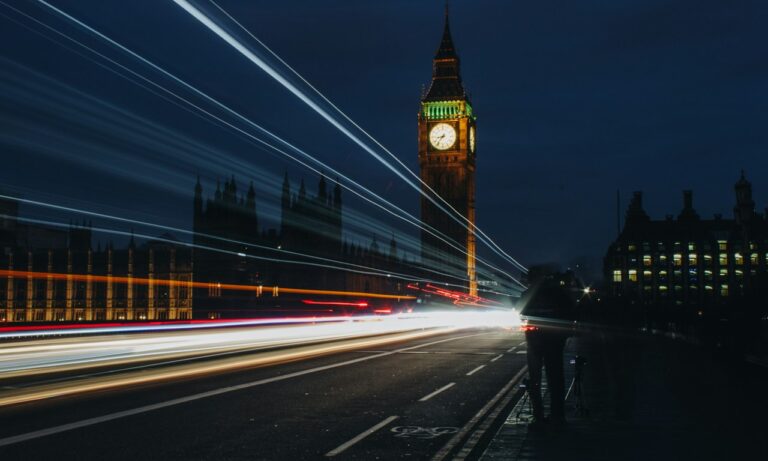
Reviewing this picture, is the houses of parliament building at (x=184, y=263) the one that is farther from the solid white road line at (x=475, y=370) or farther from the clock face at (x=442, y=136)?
the solid white road line at (x=475, y=370)

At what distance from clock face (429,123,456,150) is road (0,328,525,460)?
122 m

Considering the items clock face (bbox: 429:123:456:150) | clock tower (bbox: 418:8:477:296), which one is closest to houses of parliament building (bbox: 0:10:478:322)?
clock tower (bbox: 418:8:477:296)

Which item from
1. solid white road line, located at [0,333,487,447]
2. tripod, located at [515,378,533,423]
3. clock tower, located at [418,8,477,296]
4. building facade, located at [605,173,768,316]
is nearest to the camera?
solid white road line, located at [0,333,487,447]

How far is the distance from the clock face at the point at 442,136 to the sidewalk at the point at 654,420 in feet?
396

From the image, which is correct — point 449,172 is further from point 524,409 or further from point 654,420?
point 654,420

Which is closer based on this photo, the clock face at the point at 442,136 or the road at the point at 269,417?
the road at the point at 269,417

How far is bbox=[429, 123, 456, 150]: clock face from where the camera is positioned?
13912 cm

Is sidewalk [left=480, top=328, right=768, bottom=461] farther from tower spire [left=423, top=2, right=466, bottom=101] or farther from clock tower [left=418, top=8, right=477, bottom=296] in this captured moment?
tower spire [left=423, top=2, right=466, bottom=101]

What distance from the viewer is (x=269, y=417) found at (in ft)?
37.1

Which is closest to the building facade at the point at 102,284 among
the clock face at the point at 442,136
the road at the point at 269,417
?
the clock face at the point at 442,136

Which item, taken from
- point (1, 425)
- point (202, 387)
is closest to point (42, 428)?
point (1, 425)

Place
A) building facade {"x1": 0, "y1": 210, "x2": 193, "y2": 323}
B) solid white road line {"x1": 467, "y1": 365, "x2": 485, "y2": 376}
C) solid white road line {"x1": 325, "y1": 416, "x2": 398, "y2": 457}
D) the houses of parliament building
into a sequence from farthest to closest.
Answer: building facade {"x1": 0, "y1": 210, "x2": 193, "y2": 323}
the houses of parliament building
solid white road line {"x1": 467, "y1": 365, "x2": 485, "y2": 376}
solid white road line {"x1": 325, "y1": 416, "x2": 398, "y2": 457}

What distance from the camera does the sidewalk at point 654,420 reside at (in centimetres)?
869

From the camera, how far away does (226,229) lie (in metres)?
94.7
